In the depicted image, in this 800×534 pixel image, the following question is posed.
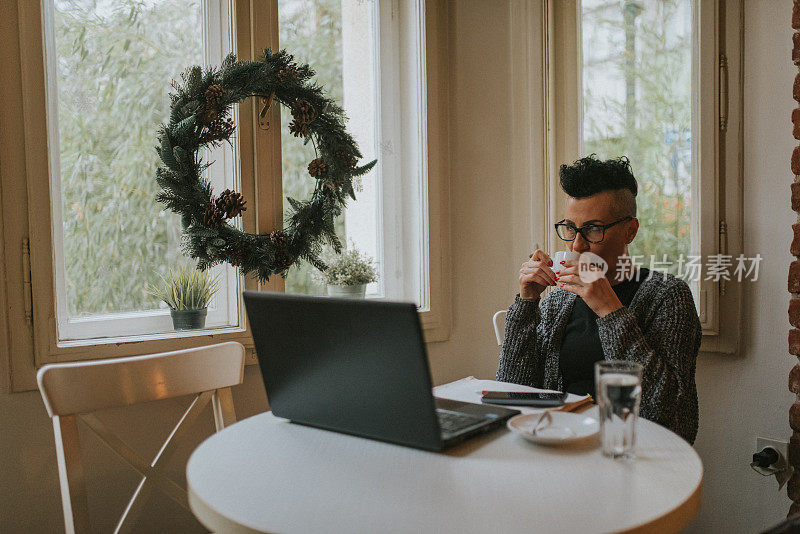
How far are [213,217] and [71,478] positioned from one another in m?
0.89

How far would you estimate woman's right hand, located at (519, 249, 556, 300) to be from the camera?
5.54 ft

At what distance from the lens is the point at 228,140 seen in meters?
1.97

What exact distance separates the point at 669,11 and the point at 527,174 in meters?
0.77

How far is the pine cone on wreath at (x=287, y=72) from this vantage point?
202cm

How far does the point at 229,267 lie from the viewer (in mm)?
2123

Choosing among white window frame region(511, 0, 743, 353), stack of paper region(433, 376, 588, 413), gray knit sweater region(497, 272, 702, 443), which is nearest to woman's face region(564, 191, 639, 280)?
gray knit sweater region(497, 272, 702, 443)

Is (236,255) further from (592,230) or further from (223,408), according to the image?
(592,230)

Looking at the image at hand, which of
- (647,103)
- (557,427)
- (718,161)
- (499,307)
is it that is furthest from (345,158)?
(557,427)

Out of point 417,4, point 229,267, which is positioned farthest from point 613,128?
point 229,267

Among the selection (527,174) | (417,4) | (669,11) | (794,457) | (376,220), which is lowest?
(794,457)

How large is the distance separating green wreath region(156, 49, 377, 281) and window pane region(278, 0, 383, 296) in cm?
12

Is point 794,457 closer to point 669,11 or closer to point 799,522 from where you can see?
point 799,522

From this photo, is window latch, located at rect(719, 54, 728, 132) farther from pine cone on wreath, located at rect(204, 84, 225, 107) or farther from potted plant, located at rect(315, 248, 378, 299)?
pine cone on wreath, located at rect(204, 84, 225, 107)

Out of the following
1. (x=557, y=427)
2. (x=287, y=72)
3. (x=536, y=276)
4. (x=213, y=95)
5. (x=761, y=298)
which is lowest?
(x=557, y=427)
